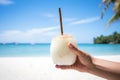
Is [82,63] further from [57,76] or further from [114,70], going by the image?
[57,76]

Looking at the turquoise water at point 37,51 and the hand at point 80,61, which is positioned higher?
the hand at point 80,61

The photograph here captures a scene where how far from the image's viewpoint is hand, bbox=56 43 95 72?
1.73 metres

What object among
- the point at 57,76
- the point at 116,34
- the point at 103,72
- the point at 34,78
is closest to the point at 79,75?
the point at 57,76

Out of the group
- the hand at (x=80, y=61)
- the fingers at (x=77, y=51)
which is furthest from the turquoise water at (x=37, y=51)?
the fingers at (x=77, y=51)

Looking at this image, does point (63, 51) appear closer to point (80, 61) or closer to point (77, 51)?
point (77, 51)

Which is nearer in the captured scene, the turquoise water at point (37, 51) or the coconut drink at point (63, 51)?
the coconut drink at point (63, 51)

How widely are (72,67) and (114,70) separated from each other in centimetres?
29

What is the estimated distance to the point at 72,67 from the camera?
6.08 feet

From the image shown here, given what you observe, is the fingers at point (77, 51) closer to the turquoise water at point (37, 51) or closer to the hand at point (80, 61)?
the hand at point (80, 61)

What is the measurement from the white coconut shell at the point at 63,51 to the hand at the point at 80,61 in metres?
0.03

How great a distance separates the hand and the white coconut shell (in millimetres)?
34

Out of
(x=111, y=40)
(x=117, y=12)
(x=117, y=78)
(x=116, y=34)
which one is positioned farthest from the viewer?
(x=111, y=40)

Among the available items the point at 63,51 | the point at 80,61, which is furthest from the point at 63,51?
the point at 80,61

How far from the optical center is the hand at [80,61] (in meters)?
1.73
